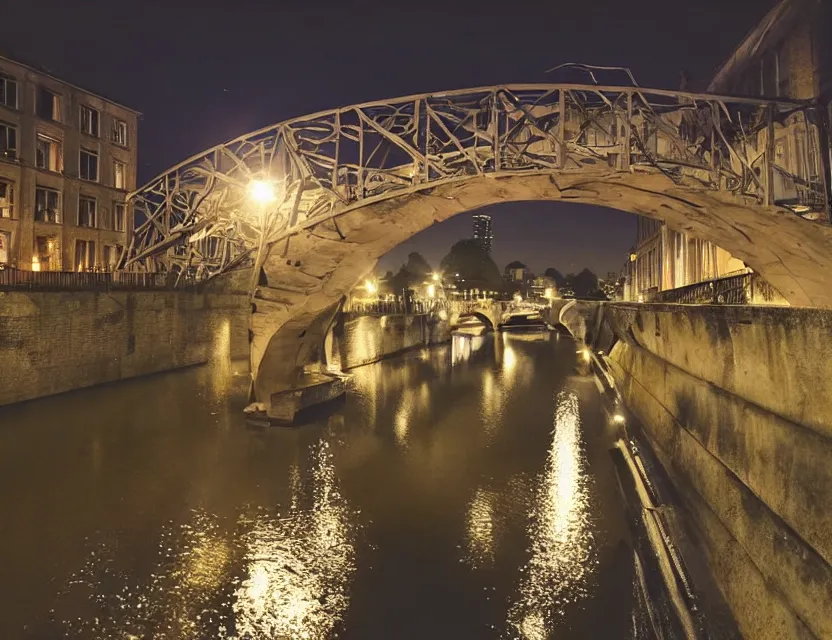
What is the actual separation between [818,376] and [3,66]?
3943cm

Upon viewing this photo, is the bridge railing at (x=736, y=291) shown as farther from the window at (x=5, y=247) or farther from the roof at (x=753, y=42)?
the window at (x=5, y=247)

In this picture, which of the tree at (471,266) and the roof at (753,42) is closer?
the roof at (753,42)

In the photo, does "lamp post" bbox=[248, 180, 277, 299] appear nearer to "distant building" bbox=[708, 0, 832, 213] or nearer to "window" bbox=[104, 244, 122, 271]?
"distant building" bbox=[708, 0, 832, 213]

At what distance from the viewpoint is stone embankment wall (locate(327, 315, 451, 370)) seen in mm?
34406

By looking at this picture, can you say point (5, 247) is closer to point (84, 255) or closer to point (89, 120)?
point (84, 255)

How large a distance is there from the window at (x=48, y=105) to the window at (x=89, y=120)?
72.2 inches

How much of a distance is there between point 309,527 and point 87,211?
33.6 m

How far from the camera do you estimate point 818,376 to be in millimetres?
5926

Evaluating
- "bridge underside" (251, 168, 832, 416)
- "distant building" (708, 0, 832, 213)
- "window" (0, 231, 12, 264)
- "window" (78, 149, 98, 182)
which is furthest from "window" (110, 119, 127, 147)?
"distant building" (708, 0, 832, 213)

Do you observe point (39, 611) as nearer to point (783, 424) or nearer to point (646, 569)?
point (646, 569)

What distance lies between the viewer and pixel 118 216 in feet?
124

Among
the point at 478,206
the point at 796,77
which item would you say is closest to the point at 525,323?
the point at 796,77

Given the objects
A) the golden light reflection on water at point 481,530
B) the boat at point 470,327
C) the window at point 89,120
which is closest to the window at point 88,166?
the window at point 89,120

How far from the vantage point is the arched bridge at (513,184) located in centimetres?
1337
